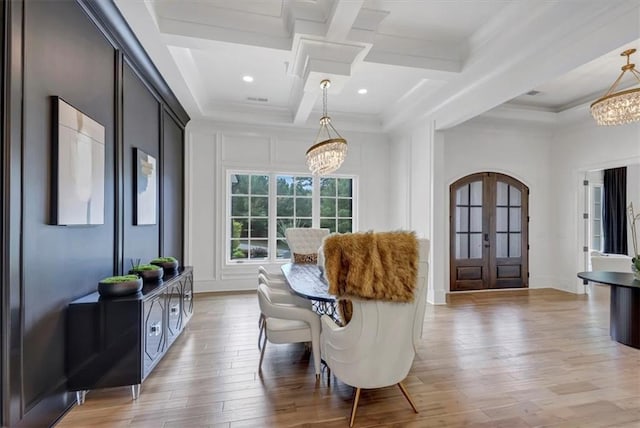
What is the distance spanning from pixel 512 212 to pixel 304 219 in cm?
417

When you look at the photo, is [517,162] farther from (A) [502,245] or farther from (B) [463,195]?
(A) [502,245]

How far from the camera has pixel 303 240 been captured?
15.3 feet

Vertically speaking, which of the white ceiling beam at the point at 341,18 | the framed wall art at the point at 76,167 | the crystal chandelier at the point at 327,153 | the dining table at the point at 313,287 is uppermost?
the white ceiling beam at the point at 341,18

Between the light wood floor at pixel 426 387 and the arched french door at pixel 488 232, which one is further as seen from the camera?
the arched french door at pixel 488 232

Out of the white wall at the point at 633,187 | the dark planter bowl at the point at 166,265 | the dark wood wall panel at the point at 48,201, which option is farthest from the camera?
the white wall at the point at 633,187

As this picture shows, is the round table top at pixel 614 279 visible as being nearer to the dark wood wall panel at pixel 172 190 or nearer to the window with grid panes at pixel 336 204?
the window with grid panes at pixel 336 204

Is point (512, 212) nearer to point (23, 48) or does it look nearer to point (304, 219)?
point (304, 219)

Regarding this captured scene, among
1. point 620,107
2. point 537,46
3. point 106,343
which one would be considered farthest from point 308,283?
point 620,107

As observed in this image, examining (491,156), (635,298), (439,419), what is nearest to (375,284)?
(439,419)

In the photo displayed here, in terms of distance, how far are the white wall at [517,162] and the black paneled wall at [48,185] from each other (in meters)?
5.17

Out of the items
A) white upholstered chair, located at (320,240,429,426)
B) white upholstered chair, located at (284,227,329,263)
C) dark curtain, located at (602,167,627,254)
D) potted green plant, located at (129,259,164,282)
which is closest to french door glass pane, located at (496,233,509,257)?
dark curtain, located at (602,167,627,254)

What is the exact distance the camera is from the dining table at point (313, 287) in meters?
2.38

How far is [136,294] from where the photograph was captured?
2.38 m

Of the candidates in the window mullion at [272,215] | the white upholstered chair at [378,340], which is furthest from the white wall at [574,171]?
the window mullion at [272,215]
